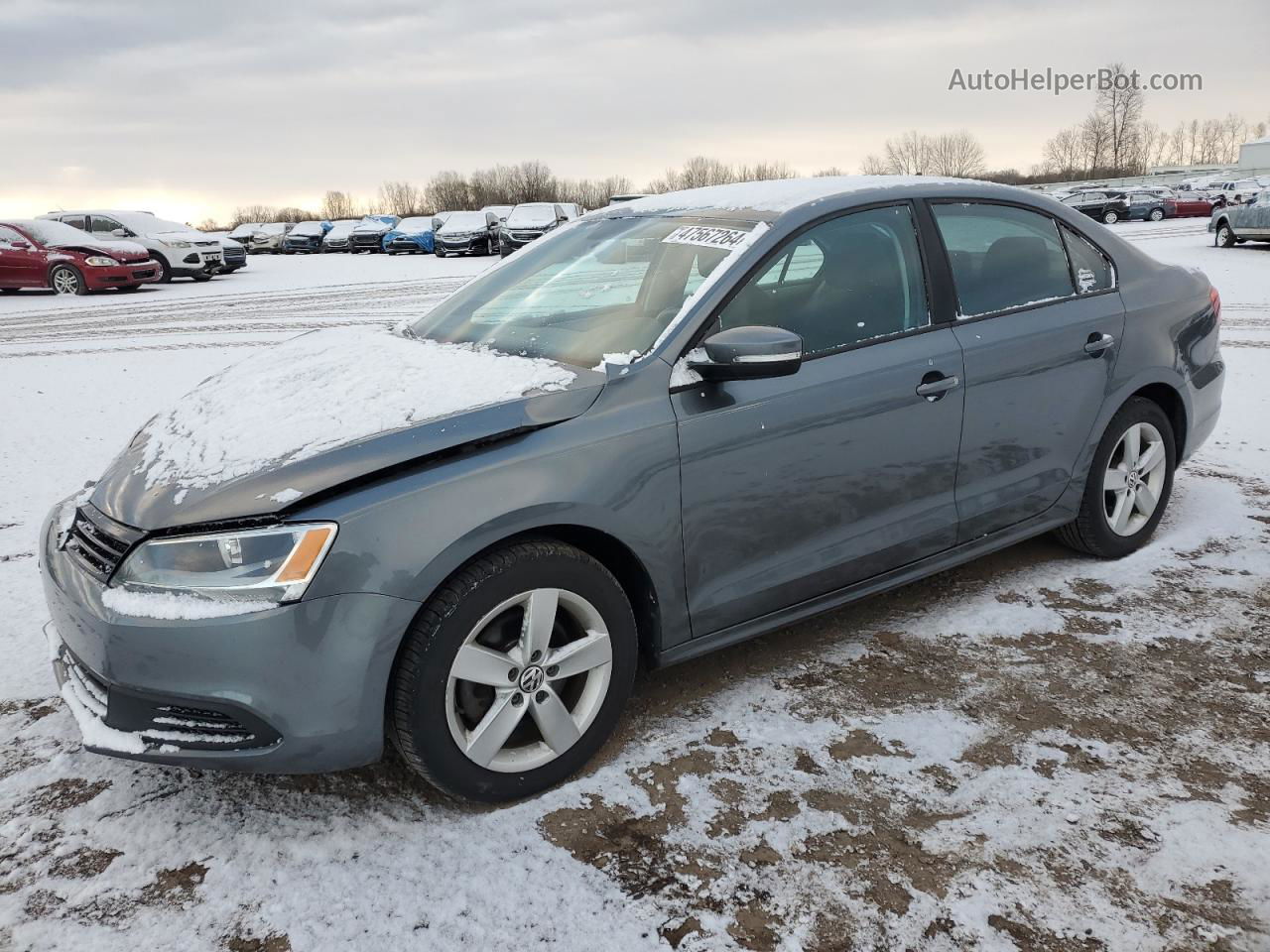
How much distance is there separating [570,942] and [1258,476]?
15.5ft

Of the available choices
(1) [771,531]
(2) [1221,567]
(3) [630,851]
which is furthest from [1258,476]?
(3) [630,851]

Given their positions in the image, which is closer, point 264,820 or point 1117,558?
point 264,820

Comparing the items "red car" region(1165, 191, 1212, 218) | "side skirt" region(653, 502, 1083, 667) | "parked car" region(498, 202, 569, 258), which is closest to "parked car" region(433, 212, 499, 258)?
"parked car" region(498, 202, 569, 258)

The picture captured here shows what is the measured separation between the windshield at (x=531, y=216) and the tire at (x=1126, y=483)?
24.7 metres

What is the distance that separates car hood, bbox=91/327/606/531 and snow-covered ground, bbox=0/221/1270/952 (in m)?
0.86

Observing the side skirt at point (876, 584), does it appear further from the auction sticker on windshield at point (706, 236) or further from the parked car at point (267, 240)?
the parked car at point (267, 240)

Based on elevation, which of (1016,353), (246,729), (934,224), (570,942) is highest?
(934,224)

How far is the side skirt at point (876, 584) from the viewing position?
3.01 meters

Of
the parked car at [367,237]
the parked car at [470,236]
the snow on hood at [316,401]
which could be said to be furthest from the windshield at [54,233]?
the snow on hood at [316,401]

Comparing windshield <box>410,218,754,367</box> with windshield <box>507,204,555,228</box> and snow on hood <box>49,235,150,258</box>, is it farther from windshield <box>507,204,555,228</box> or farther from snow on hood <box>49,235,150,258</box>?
windshield <box>507,204,555,228</box>

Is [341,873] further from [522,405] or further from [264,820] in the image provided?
[522,405]

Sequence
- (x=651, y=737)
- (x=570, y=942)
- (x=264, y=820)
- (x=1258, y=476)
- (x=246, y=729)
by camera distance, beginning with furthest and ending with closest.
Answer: (x=1258, y=476), (x=651, y=737), (x=264, y=820), (x=246, y=729), (x=570, y=942)

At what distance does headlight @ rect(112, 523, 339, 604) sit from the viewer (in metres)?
2.30

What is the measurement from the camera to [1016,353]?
3611mm
